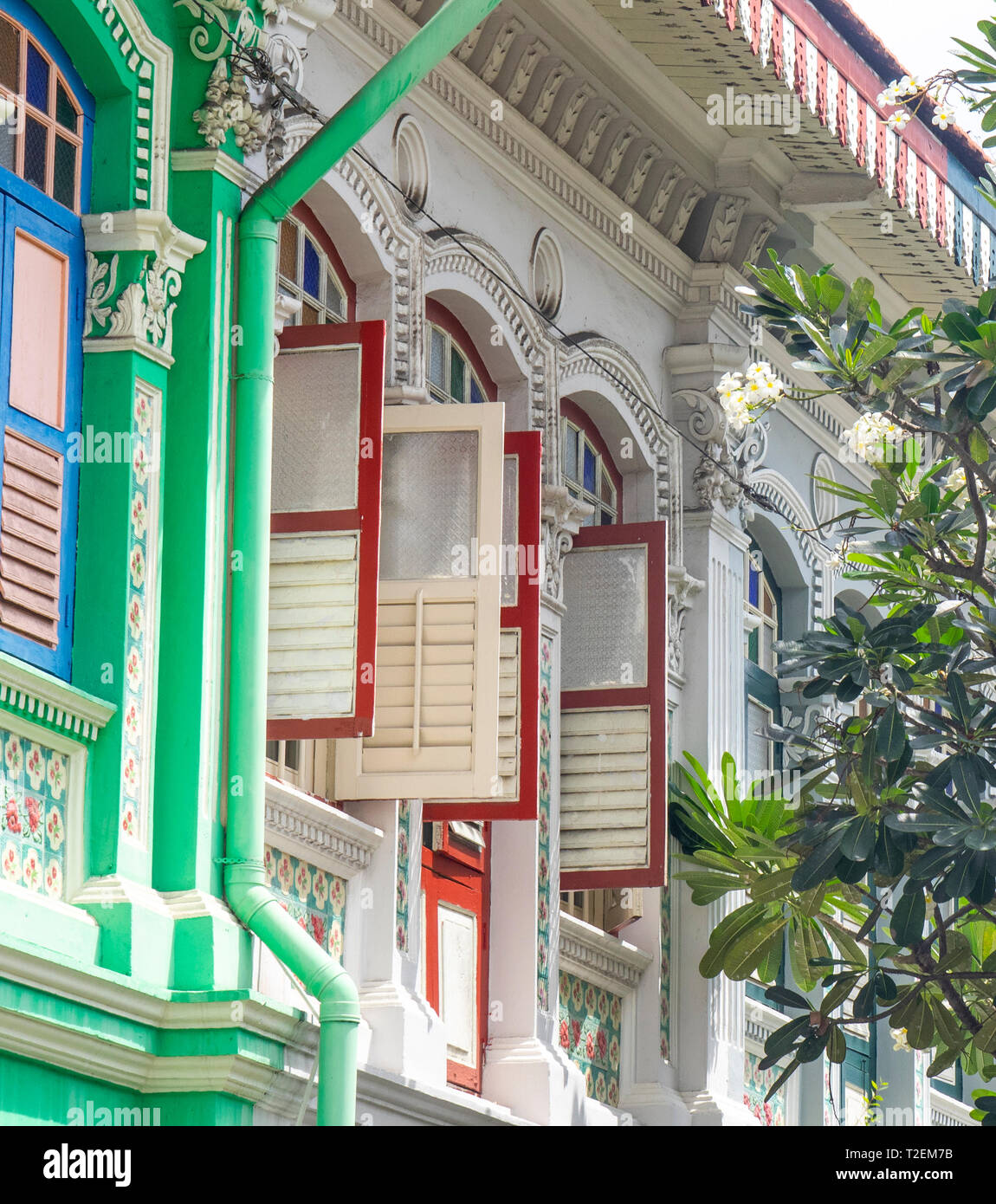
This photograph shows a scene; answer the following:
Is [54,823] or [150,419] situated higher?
[150,419]

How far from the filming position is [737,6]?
12008mm

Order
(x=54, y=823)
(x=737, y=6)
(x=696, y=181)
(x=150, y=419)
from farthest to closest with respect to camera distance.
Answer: (x=696, y=181)
(x=737, y=6)
(x=150, y=419)
(x=54, y=823)

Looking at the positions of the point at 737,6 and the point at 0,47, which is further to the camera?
the point at 737,6

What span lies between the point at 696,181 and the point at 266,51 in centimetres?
498

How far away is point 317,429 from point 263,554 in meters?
0.86

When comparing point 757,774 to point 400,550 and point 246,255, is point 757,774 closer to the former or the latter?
point 400,550

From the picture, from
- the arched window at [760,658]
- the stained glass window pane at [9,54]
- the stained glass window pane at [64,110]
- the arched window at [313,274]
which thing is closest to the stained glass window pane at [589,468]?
the arched window at [760,658]

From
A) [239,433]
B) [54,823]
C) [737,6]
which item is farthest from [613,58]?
[54,823]

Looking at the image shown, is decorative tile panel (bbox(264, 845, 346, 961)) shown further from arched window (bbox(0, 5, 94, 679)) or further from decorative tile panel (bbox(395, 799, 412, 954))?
arched window (bbox(0, 5, 94, 679))

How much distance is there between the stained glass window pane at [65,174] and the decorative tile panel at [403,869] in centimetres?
288

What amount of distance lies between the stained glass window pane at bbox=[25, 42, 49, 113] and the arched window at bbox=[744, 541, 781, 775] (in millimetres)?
6946

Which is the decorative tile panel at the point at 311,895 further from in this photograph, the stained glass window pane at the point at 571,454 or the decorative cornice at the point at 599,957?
the stained glass window pane at the point at 571,454

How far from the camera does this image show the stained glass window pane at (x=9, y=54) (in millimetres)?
8344

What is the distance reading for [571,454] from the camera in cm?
1319
